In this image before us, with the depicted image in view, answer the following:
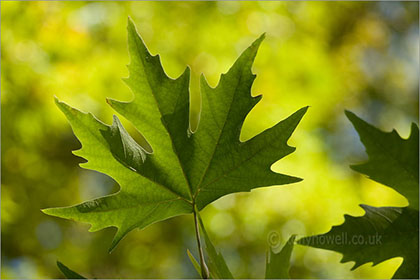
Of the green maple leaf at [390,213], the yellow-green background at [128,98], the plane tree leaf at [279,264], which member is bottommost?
the plane tree leaf at [279,264]

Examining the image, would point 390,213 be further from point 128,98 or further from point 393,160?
point 128,98

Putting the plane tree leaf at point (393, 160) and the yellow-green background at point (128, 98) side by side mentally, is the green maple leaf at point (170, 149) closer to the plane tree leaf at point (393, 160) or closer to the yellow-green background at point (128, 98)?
the plane tree leaf at point (393, 160)

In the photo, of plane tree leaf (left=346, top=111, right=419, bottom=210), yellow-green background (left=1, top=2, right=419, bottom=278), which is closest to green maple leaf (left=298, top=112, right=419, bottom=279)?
plane tree leaf (left=346, top=111, right=419, bottom=210)

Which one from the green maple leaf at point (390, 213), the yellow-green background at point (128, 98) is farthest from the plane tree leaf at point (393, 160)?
the yellow-green background at point (128, 98)

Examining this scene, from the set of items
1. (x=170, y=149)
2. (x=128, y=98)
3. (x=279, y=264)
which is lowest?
(x=279, y=264)

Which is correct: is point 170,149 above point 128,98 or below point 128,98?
below

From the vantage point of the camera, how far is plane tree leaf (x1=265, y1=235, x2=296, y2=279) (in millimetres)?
453

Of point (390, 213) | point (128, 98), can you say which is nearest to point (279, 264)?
A: point (390, 213)

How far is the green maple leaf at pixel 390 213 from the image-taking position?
481 millimetres

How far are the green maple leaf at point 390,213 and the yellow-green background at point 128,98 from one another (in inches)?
82.9

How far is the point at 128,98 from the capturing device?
2.77 metres

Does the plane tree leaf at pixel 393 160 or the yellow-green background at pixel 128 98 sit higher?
the yellow-green background at pixel 128 98

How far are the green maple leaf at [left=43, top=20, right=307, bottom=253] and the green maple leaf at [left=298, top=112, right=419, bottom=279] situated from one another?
82 mm

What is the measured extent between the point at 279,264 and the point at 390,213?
0.12m
